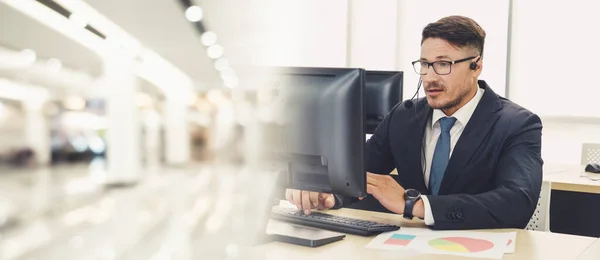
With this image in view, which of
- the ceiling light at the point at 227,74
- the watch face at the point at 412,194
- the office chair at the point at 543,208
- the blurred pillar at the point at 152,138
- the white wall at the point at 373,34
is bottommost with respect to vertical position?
the office chair at the point at 543,208

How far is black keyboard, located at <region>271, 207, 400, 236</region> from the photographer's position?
1.11 metres

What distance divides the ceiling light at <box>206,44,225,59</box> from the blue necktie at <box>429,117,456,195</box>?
4.02 feet

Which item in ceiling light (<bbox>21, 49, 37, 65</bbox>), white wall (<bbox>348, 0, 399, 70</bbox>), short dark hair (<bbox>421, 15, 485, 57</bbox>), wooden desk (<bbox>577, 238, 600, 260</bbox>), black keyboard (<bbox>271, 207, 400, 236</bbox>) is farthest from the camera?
white wall (<bbox>348, 0, 399, 70</bbox>)

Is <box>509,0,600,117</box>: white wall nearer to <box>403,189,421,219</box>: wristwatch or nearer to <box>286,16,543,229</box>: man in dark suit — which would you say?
<box>286,16,543,229</box>: man in dark suit

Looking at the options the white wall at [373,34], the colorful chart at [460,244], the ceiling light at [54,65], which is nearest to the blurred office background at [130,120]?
the ceiling light at [54,65]

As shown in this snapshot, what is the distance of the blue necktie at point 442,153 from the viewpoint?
1.44m

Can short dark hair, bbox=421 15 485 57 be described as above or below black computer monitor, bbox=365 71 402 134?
above

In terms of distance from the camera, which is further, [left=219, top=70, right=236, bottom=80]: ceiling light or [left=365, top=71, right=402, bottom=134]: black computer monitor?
[left=365, top=71, right=402, bottom=134]: black computer monitor

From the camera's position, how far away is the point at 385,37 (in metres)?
4.12

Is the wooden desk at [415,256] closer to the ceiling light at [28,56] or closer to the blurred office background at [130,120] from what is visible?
the blurred office background at [130,120]

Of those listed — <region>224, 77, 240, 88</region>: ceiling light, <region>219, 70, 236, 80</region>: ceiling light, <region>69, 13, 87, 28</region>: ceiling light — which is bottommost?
<region>224, 77, 240, 88</region>: ceiling light

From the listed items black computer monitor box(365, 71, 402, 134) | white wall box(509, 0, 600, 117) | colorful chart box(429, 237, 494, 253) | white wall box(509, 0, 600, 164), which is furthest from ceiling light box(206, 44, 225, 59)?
Answer: white wall box(509, 0, 600, 117)

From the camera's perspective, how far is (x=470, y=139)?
1366 mm

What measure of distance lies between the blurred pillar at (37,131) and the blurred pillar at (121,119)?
0.9 inches
